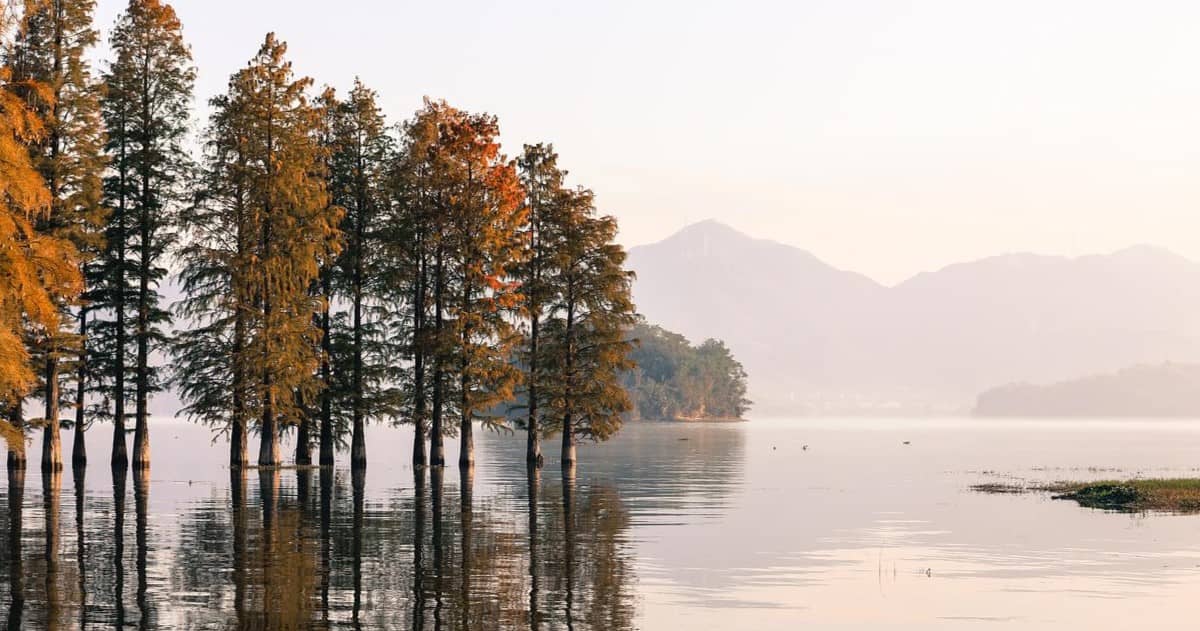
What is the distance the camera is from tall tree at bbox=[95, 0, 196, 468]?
6731 cm

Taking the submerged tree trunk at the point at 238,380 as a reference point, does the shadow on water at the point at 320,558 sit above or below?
below

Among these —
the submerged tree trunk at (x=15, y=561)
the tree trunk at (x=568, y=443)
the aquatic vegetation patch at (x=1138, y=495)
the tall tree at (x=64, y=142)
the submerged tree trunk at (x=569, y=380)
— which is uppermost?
the tall tree at (x=64, y=142)

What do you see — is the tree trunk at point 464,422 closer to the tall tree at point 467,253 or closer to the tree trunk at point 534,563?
the tall tree at point 467,253

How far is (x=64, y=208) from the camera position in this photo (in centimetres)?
6306

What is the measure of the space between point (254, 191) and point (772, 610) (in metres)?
46.0

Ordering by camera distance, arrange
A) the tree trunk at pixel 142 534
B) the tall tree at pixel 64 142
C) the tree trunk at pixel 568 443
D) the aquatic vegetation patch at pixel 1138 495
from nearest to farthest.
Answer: the tree trunk at pixel 142 534 < the aquatic vegetation patch at pixel 1138 495 < the tall tree at pixel 64 142 < the tree trunk at pixel 568 443

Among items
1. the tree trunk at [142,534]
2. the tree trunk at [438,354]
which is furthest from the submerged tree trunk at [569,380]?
the tree trunk at [142,534]

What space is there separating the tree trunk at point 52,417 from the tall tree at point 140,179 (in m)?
2.98

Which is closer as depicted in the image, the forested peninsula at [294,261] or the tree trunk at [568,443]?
the forested peninsula at [294,261]

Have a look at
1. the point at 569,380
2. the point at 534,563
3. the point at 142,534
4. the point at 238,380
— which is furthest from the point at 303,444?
the point at 534,563

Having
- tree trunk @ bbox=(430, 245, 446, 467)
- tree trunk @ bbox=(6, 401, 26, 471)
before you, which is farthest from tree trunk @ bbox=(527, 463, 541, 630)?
tree trunk @ bbox=(6, 401, 26, 471)

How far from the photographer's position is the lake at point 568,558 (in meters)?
24.9

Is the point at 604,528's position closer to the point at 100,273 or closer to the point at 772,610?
the point at 772,610


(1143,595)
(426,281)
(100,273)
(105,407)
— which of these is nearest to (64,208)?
(100,273)
